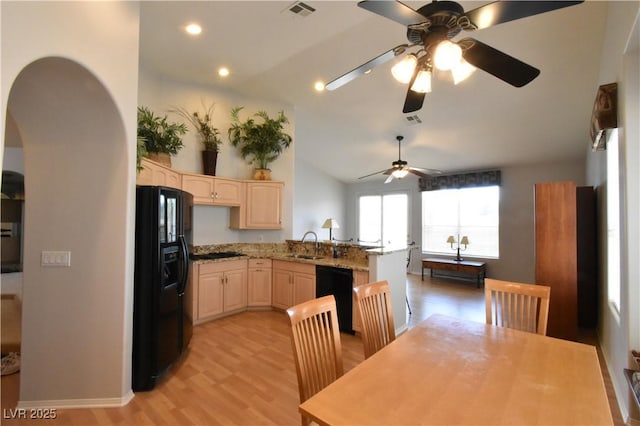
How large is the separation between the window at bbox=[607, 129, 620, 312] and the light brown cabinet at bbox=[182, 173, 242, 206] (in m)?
4.39

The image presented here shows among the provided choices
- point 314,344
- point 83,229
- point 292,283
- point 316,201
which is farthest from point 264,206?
point 316,201

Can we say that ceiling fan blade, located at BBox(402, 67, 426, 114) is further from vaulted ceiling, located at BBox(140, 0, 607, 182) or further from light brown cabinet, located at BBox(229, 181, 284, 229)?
light brown cabinet, located at BBox(229, 181, 284, 229)

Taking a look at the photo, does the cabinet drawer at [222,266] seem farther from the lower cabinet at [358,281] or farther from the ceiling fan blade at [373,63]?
the ceiling fan blade at [373,63]

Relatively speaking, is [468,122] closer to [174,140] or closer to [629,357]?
[629,357]

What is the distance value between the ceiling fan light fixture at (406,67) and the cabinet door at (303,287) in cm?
277

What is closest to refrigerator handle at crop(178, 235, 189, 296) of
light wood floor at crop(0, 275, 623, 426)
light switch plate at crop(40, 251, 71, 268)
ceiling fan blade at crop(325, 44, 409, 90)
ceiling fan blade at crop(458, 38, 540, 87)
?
light wood floor at crop(0, 275, 623, 426)

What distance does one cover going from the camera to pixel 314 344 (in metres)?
1.49

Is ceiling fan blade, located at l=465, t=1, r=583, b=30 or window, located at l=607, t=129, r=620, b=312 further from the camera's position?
window, located at l=607, t=129, r=620, b=312

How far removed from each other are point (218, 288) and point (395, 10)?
3722 mm

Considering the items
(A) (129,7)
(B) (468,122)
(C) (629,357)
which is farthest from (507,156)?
(A) (129,7)

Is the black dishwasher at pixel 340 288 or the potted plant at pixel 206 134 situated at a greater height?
the potted plant at pixel 206 134

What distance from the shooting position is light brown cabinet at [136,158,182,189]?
2.98 meters

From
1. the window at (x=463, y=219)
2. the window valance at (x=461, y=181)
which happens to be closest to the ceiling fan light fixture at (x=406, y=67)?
the window valance at (x=461, y=181)

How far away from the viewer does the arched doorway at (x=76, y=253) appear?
2.19m
